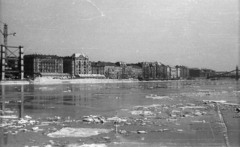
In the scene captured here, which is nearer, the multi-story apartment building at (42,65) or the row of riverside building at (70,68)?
the multi-story apartment building at (42,65)

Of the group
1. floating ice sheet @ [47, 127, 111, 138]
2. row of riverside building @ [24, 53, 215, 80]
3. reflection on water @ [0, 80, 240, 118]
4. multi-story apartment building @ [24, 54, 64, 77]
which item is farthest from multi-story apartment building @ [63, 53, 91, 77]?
floating ice sheet @ [47, 127, 111, 138]

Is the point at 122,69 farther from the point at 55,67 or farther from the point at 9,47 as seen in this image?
Result: the point at 9,47

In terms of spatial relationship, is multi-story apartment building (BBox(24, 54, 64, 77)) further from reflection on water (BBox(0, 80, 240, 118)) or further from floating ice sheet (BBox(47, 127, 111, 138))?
floating ice sheet (BBox(47, 127, 111, 138))

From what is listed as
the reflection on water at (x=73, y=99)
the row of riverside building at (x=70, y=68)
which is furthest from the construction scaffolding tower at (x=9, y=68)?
the reflection on water at (x=73, y=99)

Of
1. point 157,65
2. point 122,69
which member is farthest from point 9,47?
point 157,65

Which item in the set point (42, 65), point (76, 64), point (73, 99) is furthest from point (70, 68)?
point (73, 99)

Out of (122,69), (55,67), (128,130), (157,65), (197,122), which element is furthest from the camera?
(157,65)

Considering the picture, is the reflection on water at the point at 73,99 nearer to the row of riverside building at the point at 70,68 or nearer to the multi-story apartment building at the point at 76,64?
the row of riverside building at the point at 70,68

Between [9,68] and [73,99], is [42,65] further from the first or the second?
[73,99]
